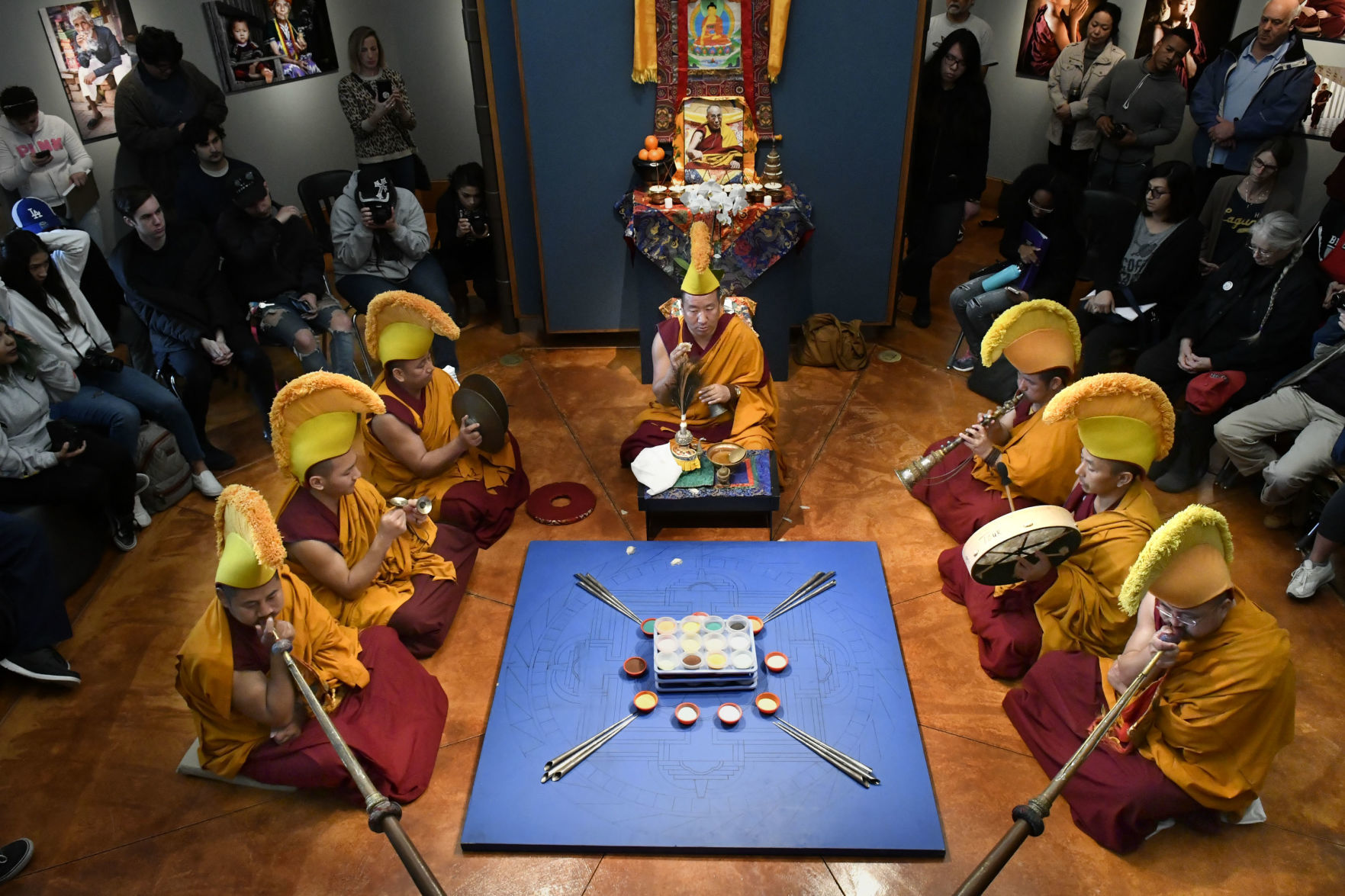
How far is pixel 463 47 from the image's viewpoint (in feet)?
27.2

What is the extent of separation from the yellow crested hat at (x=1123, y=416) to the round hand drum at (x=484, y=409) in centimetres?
272

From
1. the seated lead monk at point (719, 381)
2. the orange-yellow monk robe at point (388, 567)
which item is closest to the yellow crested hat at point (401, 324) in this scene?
the orange-yellow monk robe at point (388, 567)

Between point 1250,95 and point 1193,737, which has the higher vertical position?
point 1250,95

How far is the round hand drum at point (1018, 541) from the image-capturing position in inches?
140

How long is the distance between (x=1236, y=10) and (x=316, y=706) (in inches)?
297

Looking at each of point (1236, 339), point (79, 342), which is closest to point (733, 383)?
point (1236, 339)

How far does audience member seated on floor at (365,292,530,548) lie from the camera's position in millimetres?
4543

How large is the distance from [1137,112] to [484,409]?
5199 mm

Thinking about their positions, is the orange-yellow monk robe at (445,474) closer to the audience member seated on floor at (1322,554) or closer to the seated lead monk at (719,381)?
the seated lead monk at (719,381)

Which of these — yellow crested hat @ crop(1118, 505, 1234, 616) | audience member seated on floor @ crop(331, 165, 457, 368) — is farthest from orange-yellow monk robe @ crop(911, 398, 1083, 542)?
audience member seated on floor @ crop(331, 165, 457, 368)

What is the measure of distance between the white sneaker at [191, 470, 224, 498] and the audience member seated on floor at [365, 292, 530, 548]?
1.29 metres

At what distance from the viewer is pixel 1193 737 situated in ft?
10.5

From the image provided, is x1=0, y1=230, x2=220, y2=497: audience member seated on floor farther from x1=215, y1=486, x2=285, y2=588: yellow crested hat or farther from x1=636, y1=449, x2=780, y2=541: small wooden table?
x1=636, y1=449, x2=780, y2=541: small wooden table

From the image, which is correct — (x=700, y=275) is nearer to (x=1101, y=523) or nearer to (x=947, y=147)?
(x=1101, y=523)
